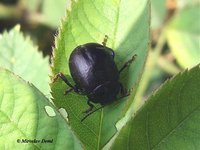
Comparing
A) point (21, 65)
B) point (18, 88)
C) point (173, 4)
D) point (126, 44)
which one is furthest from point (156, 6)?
point (18, 88)

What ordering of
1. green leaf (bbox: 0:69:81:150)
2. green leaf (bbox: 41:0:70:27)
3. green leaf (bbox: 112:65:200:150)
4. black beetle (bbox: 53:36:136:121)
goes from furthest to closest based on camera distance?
green leaf (bbox: 41:0:70:27), black beetle (bbox: 53:36:136:121), green leaf (bbox: 0:69:81:150), green leaf (bbox: 112:65:200:150)

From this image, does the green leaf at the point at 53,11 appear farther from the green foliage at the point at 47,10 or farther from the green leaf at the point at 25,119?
the green leaf at the point at 25,119

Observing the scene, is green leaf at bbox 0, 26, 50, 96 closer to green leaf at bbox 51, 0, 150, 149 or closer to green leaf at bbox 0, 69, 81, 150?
green leaf at bbox 51, 0, 150, 149

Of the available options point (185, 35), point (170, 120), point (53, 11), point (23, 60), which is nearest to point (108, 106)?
point (170, 120)

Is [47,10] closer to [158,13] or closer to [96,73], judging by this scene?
[158,13]

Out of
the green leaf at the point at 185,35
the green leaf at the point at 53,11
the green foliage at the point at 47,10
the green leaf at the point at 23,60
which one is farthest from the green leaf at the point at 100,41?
the green leaf at the point at 53,11

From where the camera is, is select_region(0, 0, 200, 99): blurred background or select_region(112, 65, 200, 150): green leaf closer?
select_region(112, 65, 200, 150): green leaf

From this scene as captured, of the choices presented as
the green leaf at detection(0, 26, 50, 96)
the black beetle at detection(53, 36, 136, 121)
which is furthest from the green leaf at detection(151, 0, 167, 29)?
the black beetle at detection(53, 36, 136, 121)
